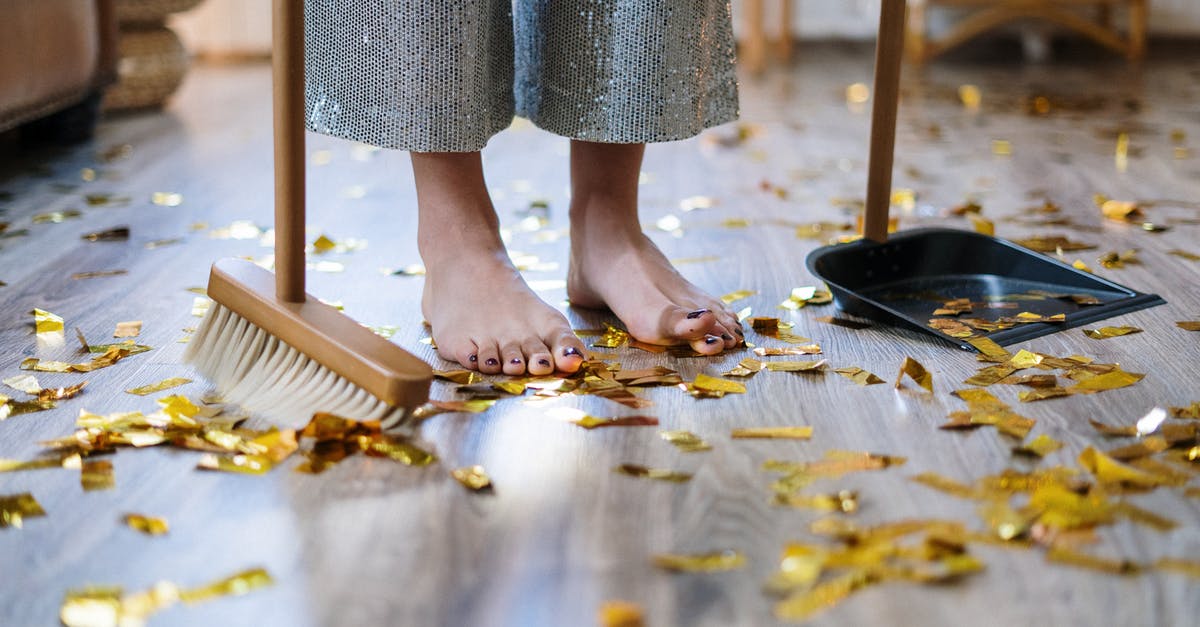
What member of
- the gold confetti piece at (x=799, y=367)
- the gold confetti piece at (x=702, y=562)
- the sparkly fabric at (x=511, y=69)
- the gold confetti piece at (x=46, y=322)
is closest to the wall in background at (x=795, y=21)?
the gold confetti piece at (x=46, y=322)

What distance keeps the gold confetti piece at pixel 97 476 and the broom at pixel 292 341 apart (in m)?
→ 0.11

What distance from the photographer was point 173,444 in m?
0.72

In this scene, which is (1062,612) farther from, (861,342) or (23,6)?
(23,6)

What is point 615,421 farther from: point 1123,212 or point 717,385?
point 1123,212

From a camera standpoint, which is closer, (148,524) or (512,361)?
(148,524)

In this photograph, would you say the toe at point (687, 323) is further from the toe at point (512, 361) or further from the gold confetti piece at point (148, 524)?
the gold confetti piece at point (148, 524)

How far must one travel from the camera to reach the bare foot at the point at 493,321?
2.77 ft

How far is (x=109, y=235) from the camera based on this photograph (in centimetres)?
130

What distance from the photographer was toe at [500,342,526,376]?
837 millimetres

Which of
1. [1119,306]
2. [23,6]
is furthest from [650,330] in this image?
[23,6]

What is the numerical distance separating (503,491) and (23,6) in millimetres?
1286

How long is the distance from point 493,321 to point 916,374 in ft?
1.08

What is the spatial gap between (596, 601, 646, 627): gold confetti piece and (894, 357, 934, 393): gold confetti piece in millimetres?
363

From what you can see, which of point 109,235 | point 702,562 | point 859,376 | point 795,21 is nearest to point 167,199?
point 109,235
